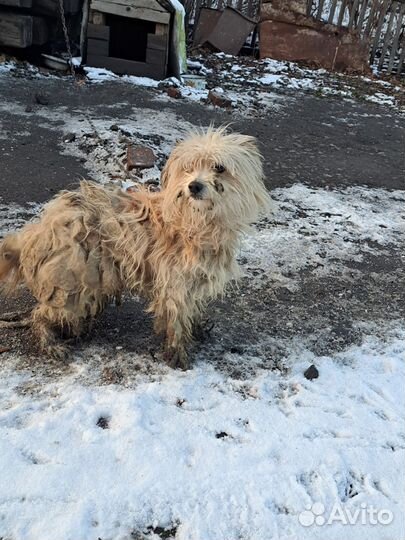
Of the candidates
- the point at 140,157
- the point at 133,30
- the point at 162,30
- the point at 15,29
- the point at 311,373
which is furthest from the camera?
the point at 133,30

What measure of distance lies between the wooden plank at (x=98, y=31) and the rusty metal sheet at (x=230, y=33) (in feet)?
12.2

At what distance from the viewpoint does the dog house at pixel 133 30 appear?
9.38m

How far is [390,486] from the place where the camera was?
278 cm

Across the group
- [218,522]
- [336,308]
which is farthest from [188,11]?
[218,522]

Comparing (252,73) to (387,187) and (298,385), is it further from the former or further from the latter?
(298,385)

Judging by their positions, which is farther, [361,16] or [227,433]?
[361,16]

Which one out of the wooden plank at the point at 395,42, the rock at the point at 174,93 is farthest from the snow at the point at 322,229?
the wooden plank at the point at 395,42

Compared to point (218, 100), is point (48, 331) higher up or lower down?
lower down

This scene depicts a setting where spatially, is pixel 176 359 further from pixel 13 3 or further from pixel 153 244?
pixel 13 3

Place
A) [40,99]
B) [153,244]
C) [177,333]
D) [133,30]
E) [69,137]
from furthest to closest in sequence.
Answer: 1. [133,30]
2. [40,99]
3. [69,137]
4. [177,333]
5. [153,244]

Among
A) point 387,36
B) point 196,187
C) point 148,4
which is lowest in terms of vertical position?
point 196,187

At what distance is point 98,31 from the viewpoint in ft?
31.7

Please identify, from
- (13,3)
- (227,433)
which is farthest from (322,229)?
(13,3)

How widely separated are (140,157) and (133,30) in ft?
18.6
